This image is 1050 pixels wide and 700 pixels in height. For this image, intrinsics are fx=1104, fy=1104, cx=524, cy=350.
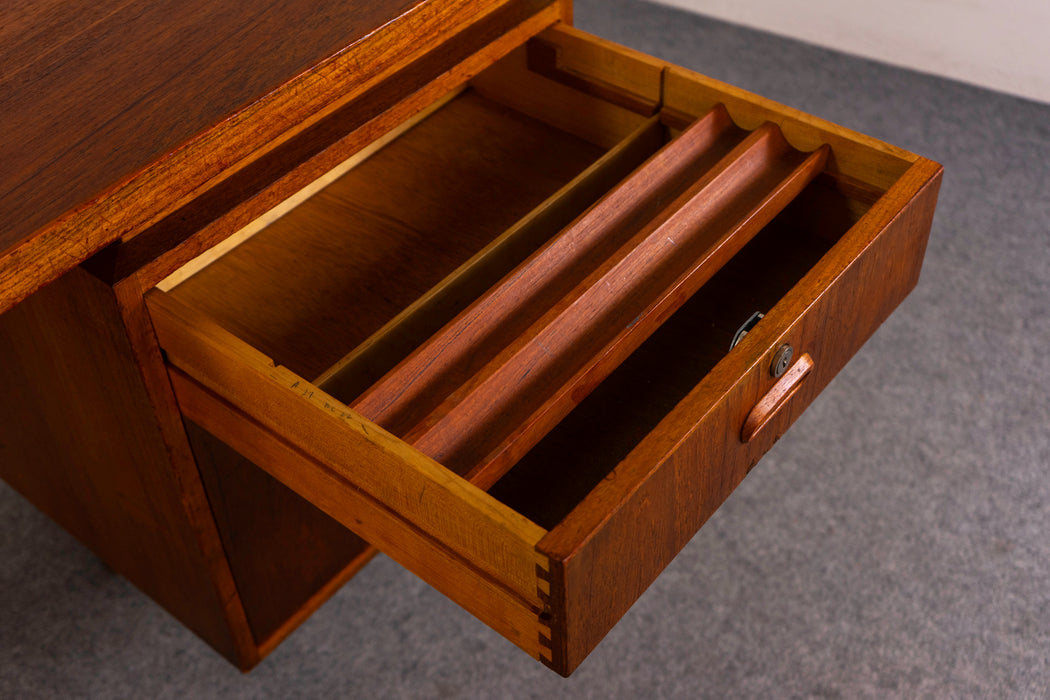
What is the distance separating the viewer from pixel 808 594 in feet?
3.68

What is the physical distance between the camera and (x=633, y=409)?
88 centimetres

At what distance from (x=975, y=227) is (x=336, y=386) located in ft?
3.50

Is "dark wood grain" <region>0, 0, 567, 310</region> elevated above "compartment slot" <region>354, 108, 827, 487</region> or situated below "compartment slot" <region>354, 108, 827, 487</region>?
above

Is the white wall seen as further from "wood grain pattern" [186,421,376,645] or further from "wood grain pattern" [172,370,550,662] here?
"wood grain pattern" [172,370,550,662]

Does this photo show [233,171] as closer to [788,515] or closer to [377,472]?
[377,472]

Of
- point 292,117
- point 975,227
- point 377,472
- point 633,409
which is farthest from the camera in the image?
point 975,227

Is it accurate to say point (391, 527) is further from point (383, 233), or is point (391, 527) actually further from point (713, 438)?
point (383, 233)

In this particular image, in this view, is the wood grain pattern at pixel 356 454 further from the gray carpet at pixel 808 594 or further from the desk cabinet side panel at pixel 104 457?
the gray carpet at pixel 808 594

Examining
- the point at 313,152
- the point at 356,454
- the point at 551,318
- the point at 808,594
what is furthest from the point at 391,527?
the point at 808,594

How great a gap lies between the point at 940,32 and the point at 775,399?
51.2 inches

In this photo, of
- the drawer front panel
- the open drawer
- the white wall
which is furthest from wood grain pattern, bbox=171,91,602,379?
the white wall

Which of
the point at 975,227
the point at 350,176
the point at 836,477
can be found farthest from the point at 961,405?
the point at 350,176

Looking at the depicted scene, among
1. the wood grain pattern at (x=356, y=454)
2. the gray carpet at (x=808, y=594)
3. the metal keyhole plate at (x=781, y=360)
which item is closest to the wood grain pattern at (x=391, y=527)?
the wood grain pattern at (x=356, y=454)

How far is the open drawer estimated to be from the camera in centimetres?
66
